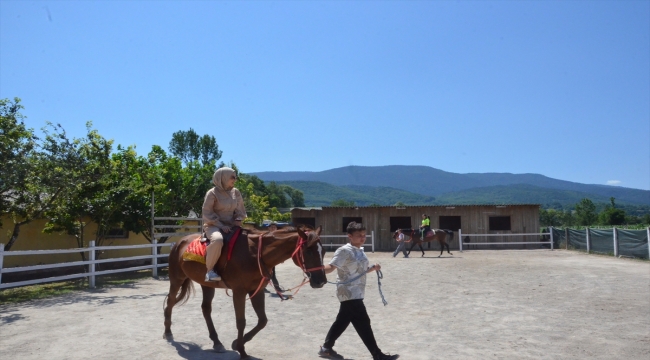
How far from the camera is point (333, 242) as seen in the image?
104 ft

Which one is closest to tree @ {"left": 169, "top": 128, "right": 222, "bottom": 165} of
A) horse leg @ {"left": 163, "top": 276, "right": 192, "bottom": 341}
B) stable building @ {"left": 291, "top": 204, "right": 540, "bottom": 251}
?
stable building @ {"left": 291, "top": 204, "right": 540, "bottom": 251}

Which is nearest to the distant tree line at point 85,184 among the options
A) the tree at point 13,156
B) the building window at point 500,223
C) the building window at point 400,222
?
the tree at point 13,156

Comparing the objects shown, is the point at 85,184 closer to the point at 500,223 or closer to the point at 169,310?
the point at 169,310

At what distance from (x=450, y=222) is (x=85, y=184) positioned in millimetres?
24988

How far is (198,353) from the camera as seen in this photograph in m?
6.32

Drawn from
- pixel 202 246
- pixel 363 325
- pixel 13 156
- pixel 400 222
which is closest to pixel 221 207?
pixel 202 246

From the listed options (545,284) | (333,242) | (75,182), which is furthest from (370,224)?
(75,182)

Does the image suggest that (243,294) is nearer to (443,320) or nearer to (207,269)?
(207,269)

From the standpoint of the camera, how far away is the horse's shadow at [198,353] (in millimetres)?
6078

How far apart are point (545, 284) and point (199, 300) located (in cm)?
893

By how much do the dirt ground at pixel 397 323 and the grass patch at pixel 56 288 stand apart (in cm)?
82

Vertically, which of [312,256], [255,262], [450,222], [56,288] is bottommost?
[56,288]

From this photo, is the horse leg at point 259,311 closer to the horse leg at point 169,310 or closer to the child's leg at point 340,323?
the child's leg at point 340,323

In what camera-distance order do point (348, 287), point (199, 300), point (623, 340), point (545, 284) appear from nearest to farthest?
point (348, 287) → point (623, 340) → point (199, 300) → point (545, 284)
